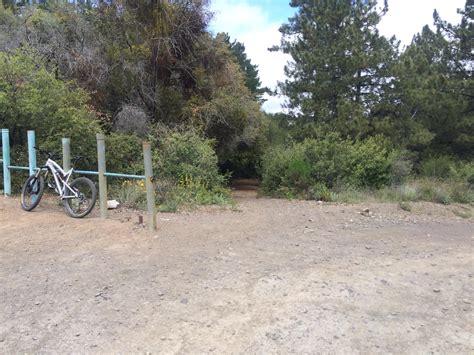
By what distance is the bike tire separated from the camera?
7.73m

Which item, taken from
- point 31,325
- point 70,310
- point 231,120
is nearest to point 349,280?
point 70,310

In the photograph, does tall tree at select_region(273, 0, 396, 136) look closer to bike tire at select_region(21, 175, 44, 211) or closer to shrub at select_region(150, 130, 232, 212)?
shrub at select_region(150, 130, 232, 212)

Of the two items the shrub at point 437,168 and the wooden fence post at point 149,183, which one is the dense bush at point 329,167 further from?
the wooden fence post at point 149,183

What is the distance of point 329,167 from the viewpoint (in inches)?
523

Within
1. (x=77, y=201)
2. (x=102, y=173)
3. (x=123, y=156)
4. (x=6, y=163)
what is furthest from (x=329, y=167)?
(x=6, y=163)

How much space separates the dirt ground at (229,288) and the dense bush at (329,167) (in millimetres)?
6058

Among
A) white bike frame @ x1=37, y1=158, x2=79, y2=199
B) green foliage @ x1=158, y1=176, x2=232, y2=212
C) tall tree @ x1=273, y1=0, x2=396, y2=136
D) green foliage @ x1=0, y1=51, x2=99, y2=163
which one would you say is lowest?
green foliage @ x1=158, y1=176, x2=232, y2=212

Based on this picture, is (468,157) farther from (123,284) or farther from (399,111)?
(123,284)

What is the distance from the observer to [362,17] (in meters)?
19.6

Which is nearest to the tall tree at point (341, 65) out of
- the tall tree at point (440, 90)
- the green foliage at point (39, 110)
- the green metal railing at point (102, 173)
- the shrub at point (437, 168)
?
the tall tree at point (440, 90)

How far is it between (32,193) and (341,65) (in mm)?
15293

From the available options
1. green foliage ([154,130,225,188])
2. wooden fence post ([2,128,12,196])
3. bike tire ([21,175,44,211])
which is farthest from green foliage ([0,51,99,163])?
bike tire ([21,175,44,211])

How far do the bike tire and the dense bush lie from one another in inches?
282

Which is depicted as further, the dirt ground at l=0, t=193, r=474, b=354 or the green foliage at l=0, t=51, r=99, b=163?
the green foliage at l=0, t=51, r=99, b=163
